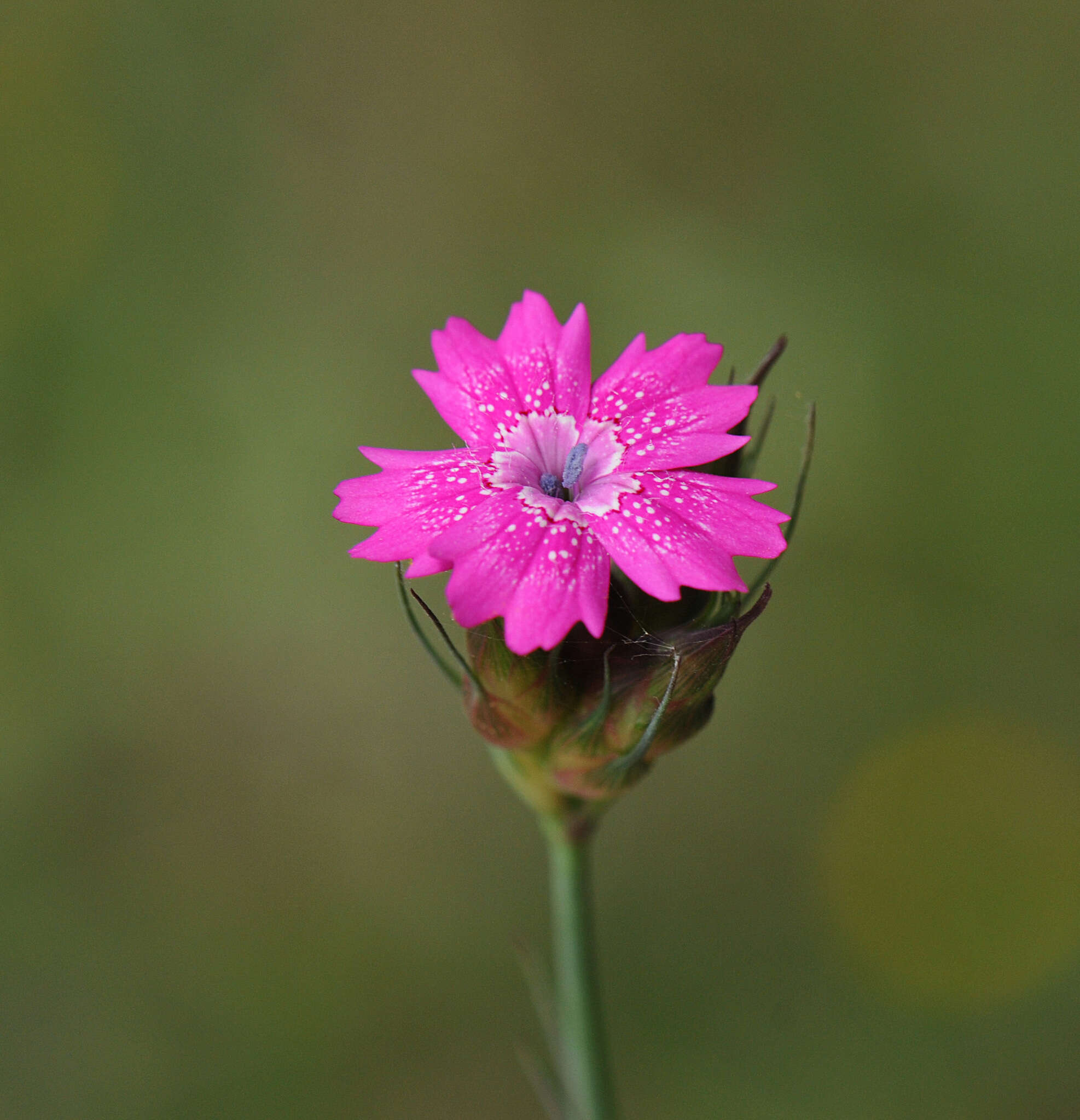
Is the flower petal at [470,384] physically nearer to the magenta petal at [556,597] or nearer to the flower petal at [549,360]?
the flower petal at [549,360]

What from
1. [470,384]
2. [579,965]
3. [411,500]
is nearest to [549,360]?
[470,384]

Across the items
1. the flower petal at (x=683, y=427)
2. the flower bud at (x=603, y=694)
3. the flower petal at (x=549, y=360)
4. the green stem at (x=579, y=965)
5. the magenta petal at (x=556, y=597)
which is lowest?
the green stem at (x=579, y=965)

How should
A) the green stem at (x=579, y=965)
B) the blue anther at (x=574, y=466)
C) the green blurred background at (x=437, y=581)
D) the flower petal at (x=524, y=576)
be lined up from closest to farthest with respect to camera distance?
the flower petal at (x=524, y=576) → the blue anther at (x=574, y=466) → the green stem at (x=579, y=965) → the green blurred background at (x=437, y=581)

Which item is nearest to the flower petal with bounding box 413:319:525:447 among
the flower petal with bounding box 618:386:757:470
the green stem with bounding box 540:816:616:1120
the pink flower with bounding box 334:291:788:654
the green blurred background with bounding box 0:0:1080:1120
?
the pink flower with bounding box 334:291:788:654

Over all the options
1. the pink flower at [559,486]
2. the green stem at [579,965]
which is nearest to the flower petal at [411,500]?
the pink flower at [559,486]

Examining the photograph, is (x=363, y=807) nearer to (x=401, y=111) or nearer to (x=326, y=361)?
(x=326, y=361)

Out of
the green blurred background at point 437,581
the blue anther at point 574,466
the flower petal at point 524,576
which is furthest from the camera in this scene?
the green blurred background at point 437,581

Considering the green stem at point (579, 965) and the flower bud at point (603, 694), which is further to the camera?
the green stem at point (579, 965)

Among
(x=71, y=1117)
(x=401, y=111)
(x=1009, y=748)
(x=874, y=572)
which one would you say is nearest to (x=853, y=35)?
(x=401, y=111)
